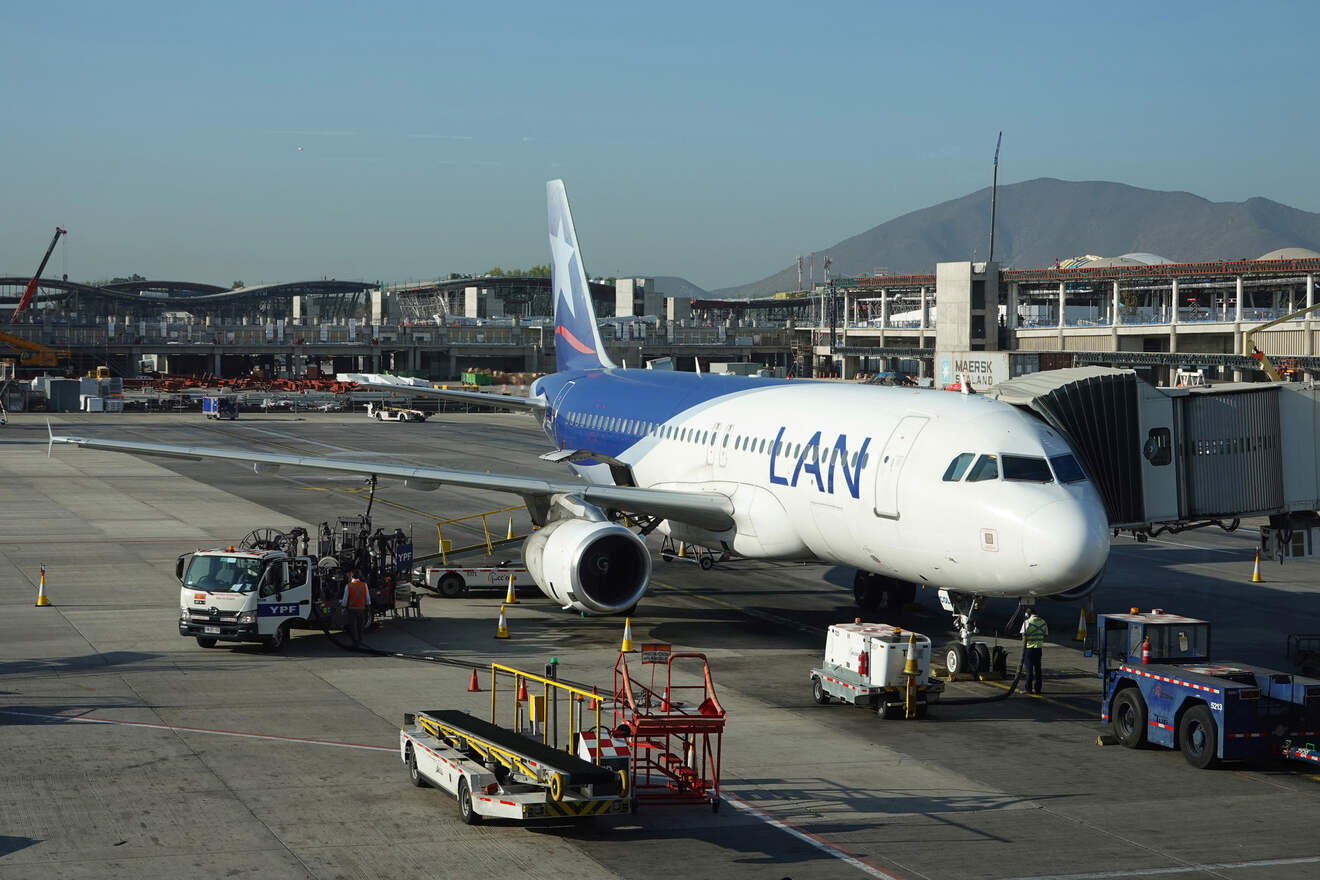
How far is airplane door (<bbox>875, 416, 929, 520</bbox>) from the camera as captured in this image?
80.4 ft

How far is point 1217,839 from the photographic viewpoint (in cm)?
1655

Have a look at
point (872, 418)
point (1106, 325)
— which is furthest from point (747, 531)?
point (1106, 325)

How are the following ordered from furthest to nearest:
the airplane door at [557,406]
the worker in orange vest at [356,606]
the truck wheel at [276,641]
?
1. the airplane door at [557,406]
2. the worker in orange vest at [356,606]
3. the truck wheel at [276,641]

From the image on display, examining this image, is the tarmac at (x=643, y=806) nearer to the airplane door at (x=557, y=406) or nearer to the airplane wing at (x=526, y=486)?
the airplane wing at (x=526, y=486)

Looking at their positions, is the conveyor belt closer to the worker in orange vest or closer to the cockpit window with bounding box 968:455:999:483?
the worker in orange vest

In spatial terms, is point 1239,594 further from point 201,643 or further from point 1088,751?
point 201,643

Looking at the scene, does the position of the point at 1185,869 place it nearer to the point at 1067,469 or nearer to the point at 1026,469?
the point at 1026,469

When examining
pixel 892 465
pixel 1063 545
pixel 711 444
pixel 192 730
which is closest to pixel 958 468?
pixel 892 465

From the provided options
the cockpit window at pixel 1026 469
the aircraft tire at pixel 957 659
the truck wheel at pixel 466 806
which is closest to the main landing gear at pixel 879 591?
the aircraft tire at pixel 957 659

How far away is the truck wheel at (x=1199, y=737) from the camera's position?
1981cm

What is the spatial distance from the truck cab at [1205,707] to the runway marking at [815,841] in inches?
278

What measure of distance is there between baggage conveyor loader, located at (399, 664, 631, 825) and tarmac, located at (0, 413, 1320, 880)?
324 millimetres

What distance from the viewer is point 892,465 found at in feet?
81.2

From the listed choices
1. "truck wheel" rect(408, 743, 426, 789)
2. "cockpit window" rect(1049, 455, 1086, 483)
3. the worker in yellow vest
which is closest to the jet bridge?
"cockpit window" rect(1049, 455, 1086, 483)
